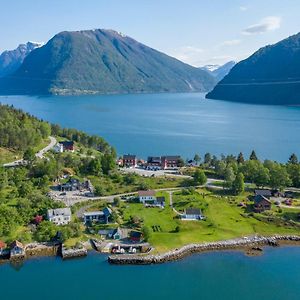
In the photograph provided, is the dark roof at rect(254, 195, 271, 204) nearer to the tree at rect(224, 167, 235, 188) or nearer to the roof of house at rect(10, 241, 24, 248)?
the tree at rect(224, 167, 235, 188)

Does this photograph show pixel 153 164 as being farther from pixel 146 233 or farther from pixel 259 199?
pixel 146 233

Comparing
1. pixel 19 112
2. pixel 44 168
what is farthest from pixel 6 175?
pixel 19 112

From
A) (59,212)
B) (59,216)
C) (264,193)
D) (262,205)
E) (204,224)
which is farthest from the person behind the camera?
(264,193)

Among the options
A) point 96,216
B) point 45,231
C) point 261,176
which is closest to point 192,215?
point 96,216

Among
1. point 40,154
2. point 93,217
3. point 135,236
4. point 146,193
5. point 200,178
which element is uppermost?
point 40,154

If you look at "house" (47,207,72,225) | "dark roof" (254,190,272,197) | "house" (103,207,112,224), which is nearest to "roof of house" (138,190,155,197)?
"house" (103,207,112,224)

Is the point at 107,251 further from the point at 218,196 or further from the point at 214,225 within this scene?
the point at 218,196
